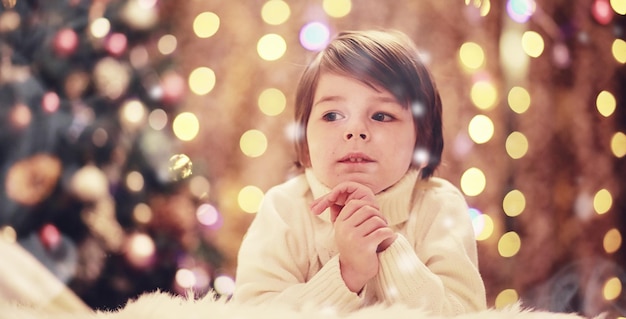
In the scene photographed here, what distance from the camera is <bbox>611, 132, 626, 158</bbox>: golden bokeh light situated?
3.77 feet

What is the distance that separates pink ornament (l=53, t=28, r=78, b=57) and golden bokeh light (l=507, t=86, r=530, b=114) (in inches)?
27.7

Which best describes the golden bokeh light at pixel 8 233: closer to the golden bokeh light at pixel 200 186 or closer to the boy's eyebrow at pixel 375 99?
the golden bokeh light at pixel 200 186

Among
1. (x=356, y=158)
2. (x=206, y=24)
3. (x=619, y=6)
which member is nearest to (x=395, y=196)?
(x=356, y=158)

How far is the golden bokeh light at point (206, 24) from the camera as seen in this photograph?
1126mm

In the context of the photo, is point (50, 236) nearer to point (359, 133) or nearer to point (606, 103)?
point (359, 133)

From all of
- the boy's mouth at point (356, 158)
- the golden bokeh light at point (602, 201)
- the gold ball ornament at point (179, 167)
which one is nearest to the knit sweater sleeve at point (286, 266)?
the boy's mouth at point (356, 158)

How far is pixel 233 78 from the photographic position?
3.78ft

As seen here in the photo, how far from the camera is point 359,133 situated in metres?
0.80

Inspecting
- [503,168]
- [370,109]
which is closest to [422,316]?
[370,109]

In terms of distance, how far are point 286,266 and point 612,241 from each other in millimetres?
641

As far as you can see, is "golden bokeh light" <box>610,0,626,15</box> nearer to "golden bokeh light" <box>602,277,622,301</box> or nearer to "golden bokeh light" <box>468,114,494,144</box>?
"golden bokeh light" <box>468,114,494,144</box>

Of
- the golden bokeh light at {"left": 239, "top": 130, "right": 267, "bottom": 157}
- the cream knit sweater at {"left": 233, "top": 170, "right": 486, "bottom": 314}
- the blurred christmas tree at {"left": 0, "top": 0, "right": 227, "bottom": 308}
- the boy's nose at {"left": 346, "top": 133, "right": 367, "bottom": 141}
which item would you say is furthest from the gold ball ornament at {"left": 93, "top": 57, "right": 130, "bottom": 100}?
the boy's nose at {"left": 346, "top": 133, "right": 367, "bottom": 141}

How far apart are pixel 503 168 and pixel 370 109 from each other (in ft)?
1.41

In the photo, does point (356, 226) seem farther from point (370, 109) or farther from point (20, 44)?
point (20, 44)
